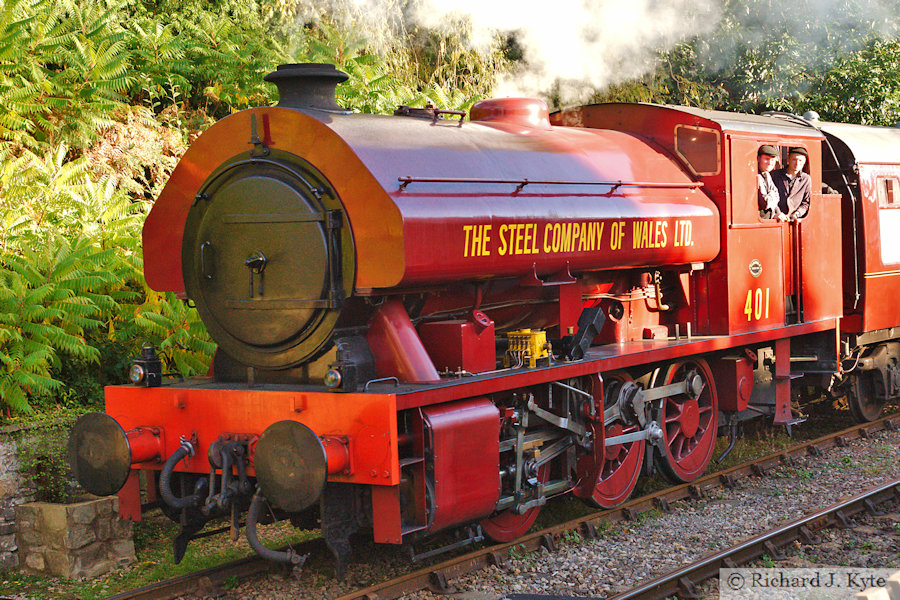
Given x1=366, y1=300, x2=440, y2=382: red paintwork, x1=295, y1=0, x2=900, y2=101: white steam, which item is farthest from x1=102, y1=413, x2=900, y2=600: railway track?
x1=295, y1=0, x2=900, y2=101: white steam

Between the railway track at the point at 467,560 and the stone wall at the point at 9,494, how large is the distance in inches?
62.7

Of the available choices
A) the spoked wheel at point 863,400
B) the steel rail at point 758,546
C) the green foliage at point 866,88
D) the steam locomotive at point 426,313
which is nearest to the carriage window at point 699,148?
the steam locomotive at point 426,313

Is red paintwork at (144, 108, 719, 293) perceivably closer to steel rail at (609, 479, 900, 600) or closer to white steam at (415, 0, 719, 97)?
steel rail at (609, 479, 900, 600)

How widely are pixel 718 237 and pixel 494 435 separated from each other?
326 cm

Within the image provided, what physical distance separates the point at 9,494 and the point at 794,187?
23.0 ft

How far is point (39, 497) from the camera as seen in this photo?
6613 mm

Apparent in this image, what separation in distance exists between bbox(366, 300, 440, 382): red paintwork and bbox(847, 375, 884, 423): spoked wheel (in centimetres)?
685

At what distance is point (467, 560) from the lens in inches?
228

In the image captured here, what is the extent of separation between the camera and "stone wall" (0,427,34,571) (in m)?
6.39

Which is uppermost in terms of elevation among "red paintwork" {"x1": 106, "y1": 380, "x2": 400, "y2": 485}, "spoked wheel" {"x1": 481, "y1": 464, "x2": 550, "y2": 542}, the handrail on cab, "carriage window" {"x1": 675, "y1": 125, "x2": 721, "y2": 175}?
"carriage window" {"x1": 675, "y1": 125, "x2": 721, "y2": 175}

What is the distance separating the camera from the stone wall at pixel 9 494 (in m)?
6.39

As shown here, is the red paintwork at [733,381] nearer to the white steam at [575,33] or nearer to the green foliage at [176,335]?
the green foliage at [176,335]

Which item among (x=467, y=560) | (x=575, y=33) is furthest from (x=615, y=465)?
(x=575, y=33)

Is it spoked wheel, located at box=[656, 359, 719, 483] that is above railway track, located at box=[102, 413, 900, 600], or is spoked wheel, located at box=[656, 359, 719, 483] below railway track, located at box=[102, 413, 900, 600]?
above
